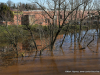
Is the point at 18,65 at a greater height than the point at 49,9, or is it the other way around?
the point at 49,9

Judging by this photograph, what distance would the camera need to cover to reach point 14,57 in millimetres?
9594

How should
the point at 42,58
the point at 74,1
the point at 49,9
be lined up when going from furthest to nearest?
1. the point at 74,1
2. the point at 49,9
3. the point at 42,58

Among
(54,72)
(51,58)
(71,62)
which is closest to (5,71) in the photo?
(54,72)

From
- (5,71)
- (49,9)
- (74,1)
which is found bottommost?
(5,71)

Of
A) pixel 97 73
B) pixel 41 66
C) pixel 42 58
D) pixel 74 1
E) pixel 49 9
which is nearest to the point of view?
pixel 97 73

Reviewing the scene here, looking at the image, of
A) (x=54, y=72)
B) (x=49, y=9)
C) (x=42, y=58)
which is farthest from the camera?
(x=49, y=9)

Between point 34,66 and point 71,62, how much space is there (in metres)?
2.47

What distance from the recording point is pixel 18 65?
8.16 metres

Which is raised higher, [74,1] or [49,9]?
→ [74,1]

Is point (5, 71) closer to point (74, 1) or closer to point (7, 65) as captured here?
point (7, 65)

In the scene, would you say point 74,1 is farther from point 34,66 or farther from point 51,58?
point 34,66

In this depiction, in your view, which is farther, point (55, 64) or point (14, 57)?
point (14, 57)

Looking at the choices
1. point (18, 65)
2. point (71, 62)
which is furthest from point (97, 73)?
point (18, 65)

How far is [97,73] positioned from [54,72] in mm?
2283
